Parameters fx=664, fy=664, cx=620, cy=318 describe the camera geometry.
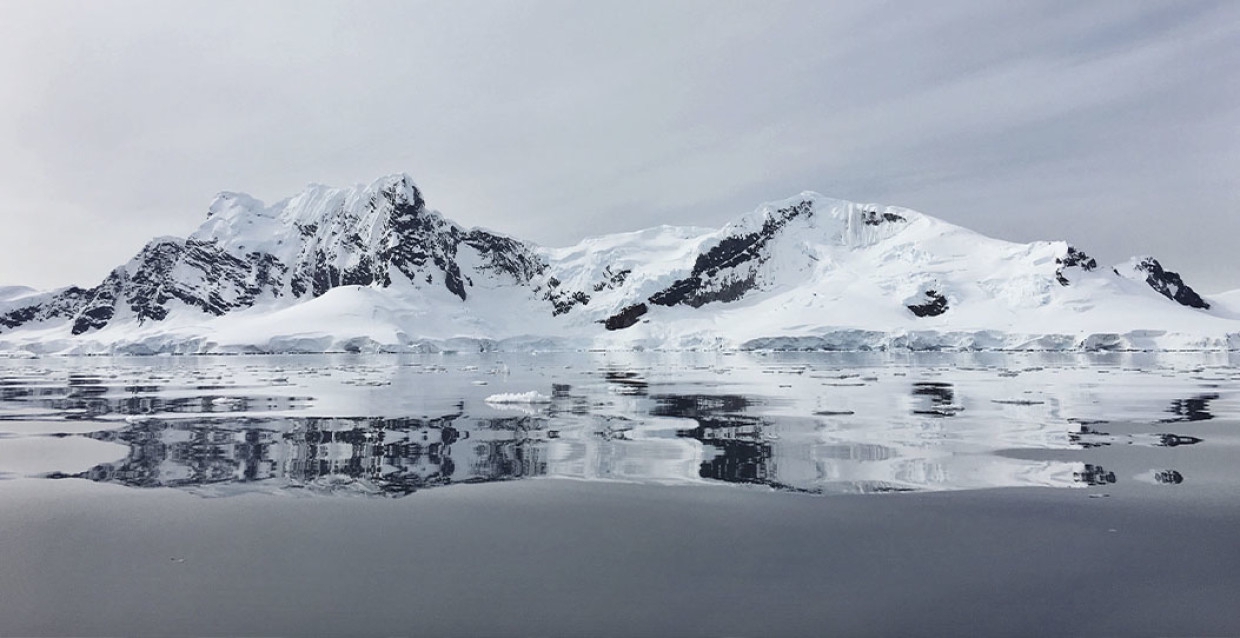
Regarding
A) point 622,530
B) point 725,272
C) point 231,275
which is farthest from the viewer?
point 231,275

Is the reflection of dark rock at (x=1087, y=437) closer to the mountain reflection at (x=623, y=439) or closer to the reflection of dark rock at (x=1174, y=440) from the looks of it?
the mountain reflection at (x=623, y=439)

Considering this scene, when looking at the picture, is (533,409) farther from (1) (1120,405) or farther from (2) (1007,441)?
(1) (1120,405)

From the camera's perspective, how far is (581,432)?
1542 centimetres

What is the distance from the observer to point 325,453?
12383 millimetres

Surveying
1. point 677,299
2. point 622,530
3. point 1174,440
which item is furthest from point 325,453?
point 677,299

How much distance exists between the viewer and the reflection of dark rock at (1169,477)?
371 inches

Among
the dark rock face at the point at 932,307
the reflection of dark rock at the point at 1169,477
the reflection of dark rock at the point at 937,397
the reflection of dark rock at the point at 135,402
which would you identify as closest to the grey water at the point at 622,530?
the reflection of dark rock at the point at 1169,477

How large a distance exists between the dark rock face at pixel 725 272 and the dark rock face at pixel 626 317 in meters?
5.23

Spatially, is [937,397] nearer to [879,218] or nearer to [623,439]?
[623,439]

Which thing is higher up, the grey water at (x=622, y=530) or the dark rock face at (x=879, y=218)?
the dark rock face at (x=879, y=218)

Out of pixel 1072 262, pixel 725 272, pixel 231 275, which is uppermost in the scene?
pixel 725 272

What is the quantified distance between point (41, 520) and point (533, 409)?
13823 mm

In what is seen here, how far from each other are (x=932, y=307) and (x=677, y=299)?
6422 cm

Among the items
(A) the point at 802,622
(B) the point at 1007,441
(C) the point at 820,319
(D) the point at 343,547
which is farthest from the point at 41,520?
(C) the point at 820,319
